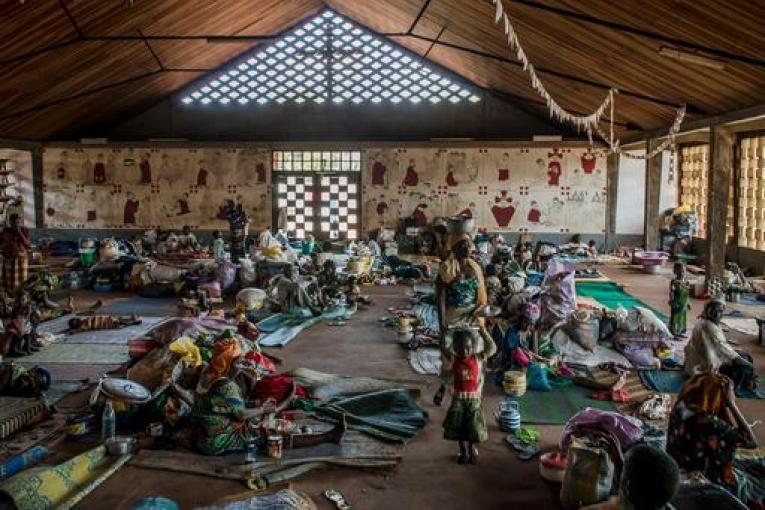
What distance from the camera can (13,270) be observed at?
13.2 m

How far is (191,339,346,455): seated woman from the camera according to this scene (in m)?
6.17

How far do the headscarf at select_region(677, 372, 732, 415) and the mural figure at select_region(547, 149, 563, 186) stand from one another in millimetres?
16717

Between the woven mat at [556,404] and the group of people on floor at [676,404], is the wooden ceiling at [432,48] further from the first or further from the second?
the woven mat at [556,404]

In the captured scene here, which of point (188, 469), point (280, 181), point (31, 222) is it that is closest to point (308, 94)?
point (280, 181)

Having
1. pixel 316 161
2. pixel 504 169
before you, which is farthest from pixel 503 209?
pixel 316 161

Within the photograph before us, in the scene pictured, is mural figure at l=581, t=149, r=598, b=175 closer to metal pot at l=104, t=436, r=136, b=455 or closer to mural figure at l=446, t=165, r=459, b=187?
mural figure at l=446, t=165, r=459, b=187

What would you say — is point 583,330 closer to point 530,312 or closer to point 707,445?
point 530,312

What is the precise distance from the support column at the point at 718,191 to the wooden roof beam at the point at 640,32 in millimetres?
3500

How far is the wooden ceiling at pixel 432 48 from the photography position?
1001 centimetres

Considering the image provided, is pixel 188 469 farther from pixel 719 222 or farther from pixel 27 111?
pixel 27 111

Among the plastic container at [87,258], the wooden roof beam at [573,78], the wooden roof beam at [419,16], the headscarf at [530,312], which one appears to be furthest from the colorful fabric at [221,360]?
the plastic container at [87,258]

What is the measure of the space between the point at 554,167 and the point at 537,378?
46.7 ft

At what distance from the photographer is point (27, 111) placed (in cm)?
1823

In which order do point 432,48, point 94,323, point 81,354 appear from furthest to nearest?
point 432,48
point 94,323
point 81,354
